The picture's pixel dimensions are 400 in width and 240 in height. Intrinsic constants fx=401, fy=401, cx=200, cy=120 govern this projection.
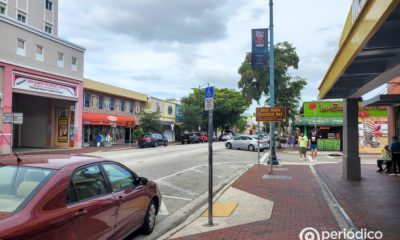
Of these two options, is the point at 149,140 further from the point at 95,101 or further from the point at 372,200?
the point at 372,200

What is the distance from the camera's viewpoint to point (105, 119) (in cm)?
4247

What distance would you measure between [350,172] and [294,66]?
24.7 m

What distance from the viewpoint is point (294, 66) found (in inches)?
1502

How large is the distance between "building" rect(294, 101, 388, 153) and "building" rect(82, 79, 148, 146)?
18791mm

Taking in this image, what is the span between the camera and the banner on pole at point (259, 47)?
1948 centimetres

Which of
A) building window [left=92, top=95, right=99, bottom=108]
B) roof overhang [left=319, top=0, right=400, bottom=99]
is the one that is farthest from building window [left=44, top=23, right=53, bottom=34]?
roof overhang [left=319, top=0, right=400, bottom=99]

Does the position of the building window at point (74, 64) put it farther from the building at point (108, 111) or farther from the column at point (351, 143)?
the column at point (351, 143)

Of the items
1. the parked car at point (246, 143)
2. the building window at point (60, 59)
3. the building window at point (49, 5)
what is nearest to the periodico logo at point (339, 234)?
the parked car at point (246, 143)

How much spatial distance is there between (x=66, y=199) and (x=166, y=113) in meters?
56.1

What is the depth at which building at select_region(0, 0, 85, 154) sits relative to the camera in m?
27.5

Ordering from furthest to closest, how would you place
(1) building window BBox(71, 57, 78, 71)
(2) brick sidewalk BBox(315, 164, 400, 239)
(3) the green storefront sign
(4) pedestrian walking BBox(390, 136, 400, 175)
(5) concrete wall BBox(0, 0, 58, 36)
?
1. (5) concrete wall BBox(0, 0, 58, 36)
2. (3) the green storefront sign
3. (1) building window BBox(71, 57, 78, 71)
4. (4) pedestrian walking BBox(390, 136, 400, 175)
5. (2) brick sidewalk BBox(315, 164, 400, 239)

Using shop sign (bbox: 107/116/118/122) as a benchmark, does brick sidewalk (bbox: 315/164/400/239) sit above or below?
below

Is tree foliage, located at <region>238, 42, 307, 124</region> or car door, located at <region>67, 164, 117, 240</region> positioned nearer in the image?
car door, located at <region>67, 164, 117, 240</region>

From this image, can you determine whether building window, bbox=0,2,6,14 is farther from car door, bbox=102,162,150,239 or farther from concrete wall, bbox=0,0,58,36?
car door, bbox=102,162,150,239
